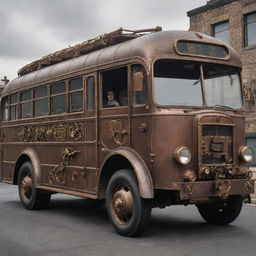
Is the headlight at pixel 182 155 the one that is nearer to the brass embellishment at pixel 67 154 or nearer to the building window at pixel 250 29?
the brass embellishment at pixel 67 154

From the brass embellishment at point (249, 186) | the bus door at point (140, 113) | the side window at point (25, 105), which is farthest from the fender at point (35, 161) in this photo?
the brass embellishment at point (249, 186)

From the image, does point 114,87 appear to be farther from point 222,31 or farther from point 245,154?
point 222,31

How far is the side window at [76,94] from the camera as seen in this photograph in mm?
9625

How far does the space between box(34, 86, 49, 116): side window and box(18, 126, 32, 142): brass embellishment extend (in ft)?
1.78

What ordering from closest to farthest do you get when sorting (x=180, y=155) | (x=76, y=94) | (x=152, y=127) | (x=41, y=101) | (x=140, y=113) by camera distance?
(x=180, y=155)
(x=152, y=127)
(x=140, y=113)
(x=76, y=94)
(x=41, y=101)

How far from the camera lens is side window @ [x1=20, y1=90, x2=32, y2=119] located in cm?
1202

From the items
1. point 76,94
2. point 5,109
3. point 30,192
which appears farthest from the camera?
point 5,109

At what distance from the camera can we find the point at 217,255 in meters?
6.56

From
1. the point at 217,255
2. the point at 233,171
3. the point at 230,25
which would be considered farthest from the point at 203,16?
the point at 217,255

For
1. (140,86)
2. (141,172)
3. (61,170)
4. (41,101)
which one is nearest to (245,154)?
(141,172)

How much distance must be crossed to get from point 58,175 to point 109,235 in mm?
2685

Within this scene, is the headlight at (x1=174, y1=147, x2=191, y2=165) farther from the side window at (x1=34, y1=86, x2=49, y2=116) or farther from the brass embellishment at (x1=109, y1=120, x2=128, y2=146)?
the side window at (x1=34, y1=86, x2=49, y2=116)

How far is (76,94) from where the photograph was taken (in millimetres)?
9797

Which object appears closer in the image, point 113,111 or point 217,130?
point 217,130
